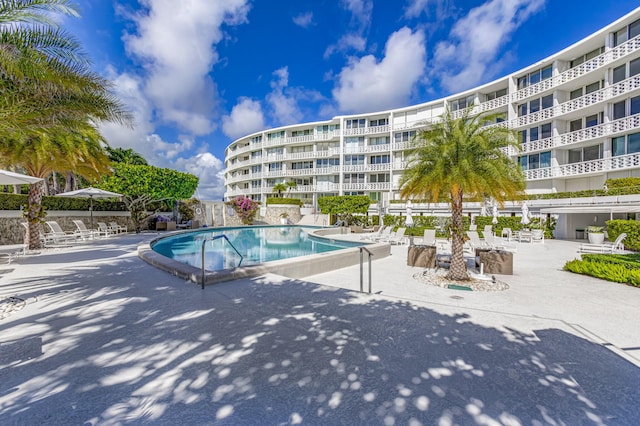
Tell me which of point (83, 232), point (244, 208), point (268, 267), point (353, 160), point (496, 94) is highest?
point (496, 94)

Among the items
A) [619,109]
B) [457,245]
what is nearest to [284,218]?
[457,245]

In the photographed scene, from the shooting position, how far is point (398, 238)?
16.4m

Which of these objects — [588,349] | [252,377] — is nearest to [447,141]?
[588,349]

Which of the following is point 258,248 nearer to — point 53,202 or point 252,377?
point 53,202

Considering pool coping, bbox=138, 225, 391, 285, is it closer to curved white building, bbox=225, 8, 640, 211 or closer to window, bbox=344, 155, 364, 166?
curved white building, bbox=225, 8, 640, 211

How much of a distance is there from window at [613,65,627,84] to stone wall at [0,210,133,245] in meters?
37.7

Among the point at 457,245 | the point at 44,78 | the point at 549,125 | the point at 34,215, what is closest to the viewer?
the point at 44,78

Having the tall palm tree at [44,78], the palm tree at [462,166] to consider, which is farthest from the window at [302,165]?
the palm tree at [462,166]

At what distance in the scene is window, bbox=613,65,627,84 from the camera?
20106 mm

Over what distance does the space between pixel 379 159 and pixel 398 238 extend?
2415cm

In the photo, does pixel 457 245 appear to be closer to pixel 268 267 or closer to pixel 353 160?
pixel 268 267

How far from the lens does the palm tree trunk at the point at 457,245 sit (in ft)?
26.7

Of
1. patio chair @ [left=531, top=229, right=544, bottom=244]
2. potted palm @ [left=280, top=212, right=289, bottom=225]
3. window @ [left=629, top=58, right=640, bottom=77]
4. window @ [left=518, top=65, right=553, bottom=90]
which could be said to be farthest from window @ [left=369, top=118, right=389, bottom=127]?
patio chair @ [left=531, top=229, right=544, bottom=244]

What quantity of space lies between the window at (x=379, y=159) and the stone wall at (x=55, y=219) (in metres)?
29.0
